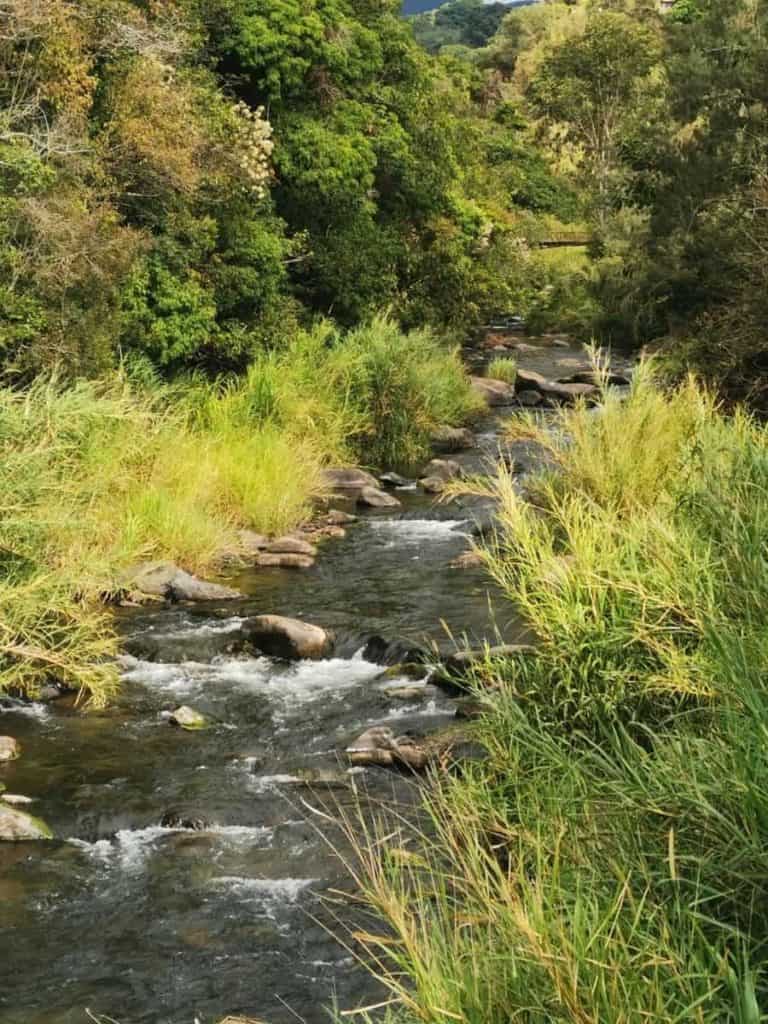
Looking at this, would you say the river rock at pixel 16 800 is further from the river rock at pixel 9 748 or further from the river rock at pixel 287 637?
the river rock at pixel 287 637

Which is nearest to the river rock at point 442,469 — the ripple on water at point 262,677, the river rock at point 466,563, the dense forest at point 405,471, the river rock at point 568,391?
the dense forest at point 405,471

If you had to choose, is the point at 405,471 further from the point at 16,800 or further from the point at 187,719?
the point at 16,800

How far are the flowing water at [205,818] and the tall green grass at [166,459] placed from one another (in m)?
0.59

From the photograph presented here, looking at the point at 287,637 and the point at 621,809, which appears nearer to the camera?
the point at 621,809

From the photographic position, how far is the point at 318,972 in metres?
5.37

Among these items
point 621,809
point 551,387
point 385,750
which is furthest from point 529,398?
point 621,809

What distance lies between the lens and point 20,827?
270 inches

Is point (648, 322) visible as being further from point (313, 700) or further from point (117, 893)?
point (117, 893)

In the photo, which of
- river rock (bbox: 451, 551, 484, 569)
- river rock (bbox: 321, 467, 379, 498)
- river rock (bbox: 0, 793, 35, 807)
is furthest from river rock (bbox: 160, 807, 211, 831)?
river rock (bbox: 321, 467, 379, 498)

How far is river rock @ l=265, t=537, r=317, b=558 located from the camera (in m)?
13.6

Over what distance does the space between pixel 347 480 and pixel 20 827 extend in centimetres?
1079

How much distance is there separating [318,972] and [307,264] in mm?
17576

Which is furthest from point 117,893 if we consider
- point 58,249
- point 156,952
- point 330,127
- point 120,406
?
point 330,127

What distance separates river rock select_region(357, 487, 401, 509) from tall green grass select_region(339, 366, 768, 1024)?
883 centimetres
